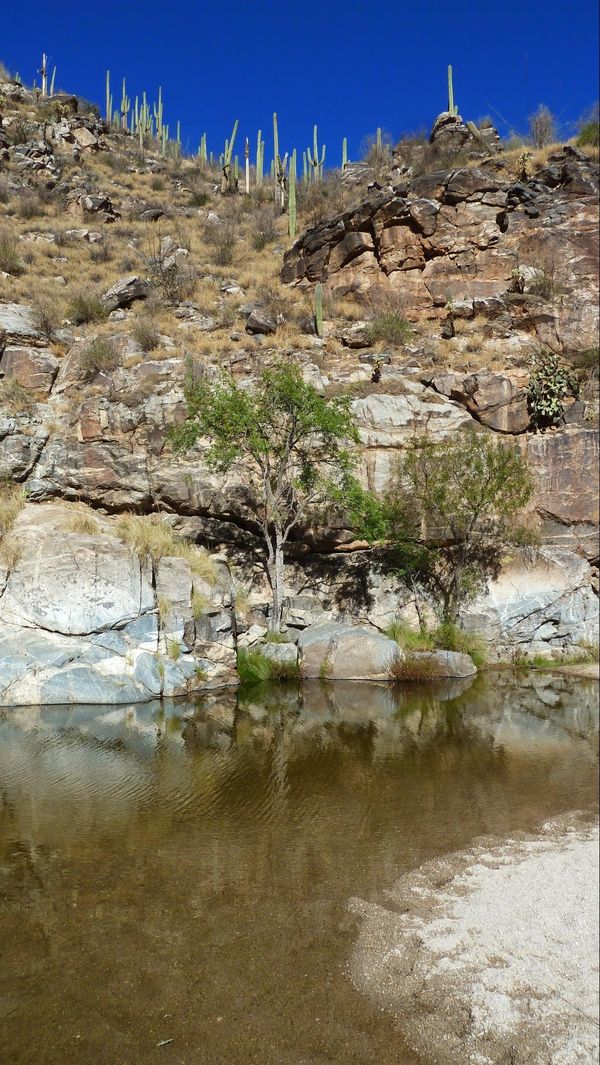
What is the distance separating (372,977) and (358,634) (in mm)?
10762

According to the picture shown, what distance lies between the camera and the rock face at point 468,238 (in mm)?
22422

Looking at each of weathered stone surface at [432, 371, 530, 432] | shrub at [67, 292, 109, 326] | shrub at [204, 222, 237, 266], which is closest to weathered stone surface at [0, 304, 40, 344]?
shrub at [67, 292, 109, 326]

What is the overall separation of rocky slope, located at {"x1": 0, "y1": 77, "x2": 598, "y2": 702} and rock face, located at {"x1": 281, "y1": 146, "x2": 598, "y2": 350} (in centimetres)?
8

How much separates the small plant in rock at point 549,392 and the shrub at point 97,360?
1430cm

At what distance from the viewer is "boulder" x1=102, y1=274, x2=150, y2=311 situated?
2316 cm

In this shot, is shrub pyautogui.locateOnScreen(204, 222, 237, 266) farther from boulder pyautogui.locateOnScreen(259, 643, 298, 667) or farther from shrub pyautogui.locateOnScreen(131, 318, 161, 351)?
boulder pyautogui.locateOnScreen(259, 643, 298, 667)

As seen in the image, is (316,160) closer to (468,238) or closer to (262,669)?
(468,238)

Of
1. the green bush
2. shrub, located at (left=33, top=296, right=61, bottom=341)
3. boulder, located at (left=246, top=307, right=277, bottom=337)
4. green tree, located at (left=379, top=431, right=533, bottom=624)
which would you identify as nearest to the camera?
green tree, located at (left=379, top=431, right=533, bottom=624)

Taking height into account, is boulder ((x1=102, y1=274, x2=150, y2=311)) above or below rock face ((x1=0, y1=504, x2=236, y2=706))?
above

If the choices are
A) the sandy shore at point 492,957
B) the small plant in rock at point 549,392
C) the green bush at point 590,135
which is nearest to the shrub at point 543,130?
the green bush at point 590,135

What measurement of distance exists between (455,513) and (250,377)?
8.64 metres

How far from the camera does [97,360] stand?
19266 mm

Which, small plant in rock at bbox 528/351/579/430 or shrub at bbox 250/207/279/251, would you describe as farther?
shrub at bbox 250/207/279/251

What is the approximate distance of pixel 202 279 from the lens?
25.5 metres
